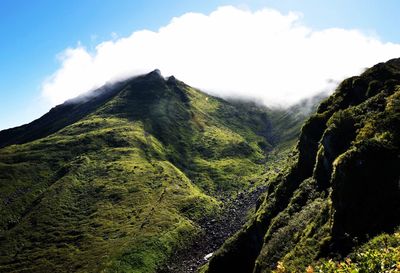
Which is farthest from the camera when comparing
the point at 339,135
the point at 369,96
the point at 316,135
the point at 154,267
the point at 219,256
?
the point at 154,267

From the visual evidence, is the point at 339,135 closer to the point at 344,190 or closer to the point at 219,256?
the point at 344,190

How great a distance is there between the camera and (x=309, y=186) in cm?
9731

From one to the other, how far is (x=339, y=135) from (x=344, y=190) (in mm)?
24835

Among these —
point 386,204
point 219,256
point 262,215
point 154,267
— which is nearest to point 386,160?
point 386,204

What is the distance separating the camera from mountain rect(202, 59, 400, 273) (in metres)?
58.5

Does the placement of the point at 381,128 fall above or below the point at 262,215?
above

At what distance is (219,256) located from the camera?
395 feet

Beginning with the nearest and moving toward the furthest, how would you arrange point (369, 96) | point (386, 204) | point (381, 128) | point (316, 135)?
1. point (386, 204)
2. point (381, 128)
3. point (369, 96)
4. point (316, 135)

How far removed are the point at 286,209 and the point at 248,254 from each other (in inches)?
852

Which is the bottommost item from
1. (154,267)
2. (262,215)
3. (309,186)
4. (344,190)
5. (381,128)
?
(154,267)

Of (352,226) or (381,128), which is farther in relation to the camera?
(381,128)

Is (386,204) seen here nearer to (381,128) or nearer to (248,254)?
(381,128)

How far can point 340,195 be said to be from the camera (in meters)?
66.1

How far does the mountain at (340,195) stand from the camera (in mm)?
58469
